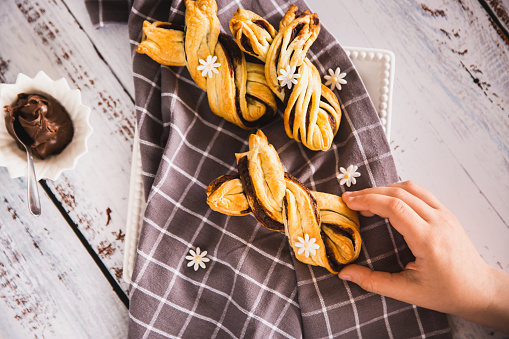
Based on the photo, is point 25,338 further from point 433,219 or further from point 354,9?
point 354,9

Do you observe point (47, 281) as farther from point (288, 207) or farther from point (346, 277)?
point (346, 277)

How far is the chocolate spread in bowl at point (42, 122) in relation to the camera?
3.63 feet

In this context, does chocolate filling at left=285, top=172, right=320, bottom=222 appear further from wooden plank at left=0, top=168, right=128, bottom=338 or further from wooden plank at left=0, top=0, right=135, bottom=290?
wooden plank at left=0, top=168, right=128, bottom=338

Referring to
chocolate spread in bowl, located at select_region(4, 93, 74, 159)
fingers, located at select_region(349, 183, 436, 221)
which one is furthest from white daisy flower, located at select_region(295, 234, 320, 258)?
chocolate spread in bowl, located at select_region(4, 93, 74, 159)

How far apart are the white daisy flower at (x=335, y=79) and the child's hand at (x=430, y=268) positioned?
341 millimetres

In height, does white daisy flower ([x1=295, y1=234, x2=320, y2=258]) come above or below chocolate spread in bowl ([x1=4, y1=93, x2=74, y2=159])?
above

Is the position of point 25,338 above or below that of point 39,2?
below

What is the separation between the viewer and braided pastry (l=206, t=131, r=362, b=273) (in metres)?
1.07

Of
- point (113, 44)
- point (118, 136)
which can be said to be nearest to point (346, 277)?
point (118, 136)

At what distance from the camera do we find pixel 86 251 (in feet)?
4.30

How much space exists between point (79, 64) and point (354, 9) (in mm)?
966

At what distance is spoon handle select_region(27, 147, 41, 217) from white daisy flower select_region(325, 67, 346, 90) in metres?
0.93

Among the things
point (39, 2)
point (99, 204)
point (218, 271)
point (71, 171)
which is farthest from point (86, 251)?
point (39, 2)

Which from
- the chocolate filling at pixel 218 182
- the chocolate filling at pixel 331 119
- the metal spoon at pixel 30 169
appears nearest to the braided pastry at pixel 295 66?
the chocolate filling at pixel 331 119
